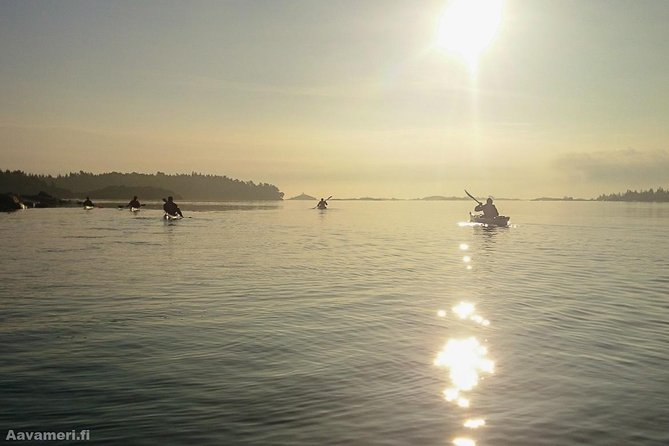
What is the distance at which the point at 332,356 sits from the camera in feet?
37.5

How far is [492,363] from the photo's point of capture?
36.4 ft

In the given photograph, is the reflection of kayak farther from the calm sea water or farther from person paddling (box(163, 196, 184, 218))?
person paddling (box(163, 196, 184, 218))

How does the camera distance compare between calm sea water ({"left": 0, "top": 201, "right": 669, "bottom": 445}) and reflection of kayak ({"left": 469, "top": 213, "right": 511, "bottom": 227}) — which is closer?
calm sea water ({"left": 0, "top": 201, "right": 669, "bottom": 445})

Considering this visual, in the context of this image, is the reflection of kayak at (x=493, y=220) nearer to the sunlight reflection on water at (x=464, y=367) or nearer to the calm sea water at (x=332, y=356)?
the calm sea water at (x=332, y=356)

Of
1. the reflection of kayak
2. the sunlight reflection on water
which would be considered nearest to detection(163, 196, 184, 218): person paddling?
the reflection of kayak

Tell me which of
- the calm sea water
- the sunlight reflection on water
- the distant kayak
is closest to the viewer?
the calm sea water

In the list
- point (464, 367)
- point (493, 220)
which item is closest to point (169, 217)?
point (493, 220)

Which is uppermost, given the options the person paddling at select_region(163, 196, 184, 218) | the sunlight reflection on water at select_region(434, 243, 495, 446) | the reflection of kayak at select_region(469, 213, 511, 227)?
the person paddling at select_region(163, 196, 184, 218)

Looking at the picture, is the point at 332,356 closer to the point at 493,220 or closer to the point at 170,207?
the point at 493,220

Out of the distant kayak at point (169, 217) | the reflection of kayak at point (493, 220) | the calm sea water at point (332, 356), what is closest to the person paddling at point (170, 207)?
the distant kayak at point (169, 217)

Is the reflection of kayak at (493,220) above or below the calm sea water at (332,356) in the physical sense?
above

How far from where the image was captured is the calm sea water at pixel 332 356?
7879 mm

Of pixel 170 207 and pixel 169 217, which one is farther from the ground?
pixel 170 207

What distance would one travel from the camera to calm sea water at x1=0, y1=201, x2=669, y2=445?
25.8 ft
